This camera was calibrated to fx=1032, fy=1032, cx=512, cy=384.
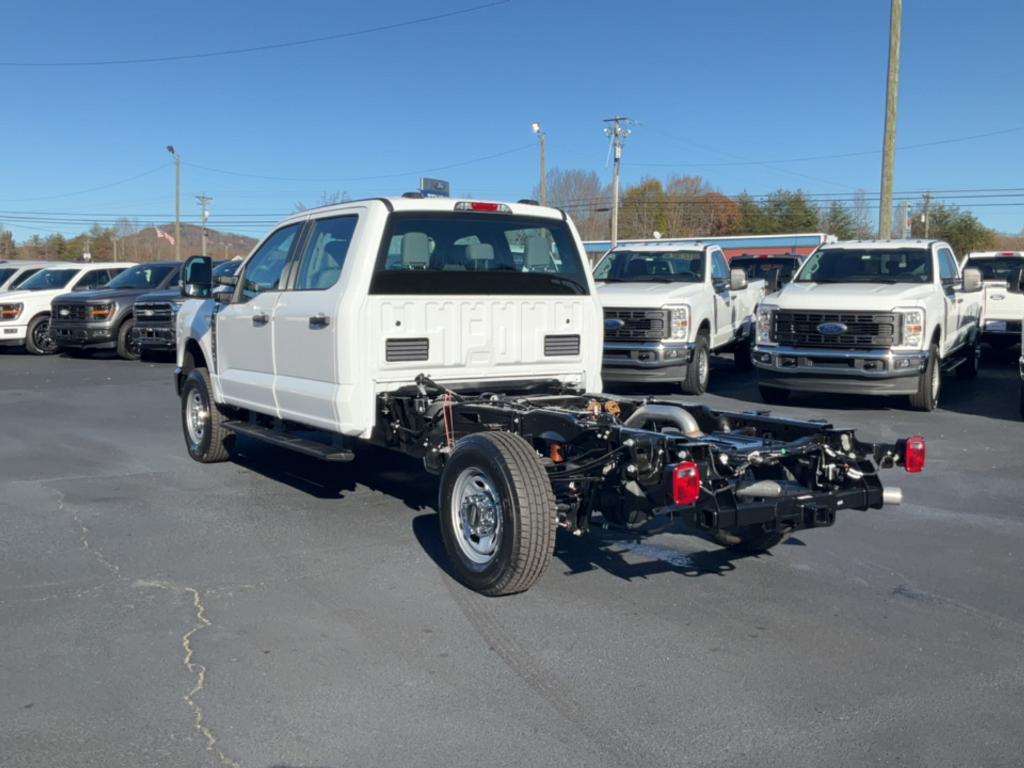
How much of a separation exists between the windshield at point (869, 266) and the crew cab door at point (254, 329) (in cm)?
820

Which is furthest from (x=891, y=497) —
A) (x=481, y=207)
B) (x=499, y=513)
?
(x=481, y=207)

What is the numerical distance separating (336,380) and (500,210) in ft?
5.73

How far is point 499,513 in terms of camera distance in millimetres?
5336

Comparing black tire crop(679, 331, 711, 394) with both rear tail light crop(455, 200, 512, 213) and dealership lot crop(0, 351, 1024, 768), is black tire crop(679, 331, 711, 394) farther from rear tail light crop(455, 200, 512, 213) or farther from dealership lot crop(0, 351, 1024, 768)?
rear tail light crop(455, 200, 512, 213)

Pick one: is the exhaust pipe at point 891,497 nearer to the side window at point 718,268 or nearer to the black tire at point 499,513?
the black tire at point 499,513

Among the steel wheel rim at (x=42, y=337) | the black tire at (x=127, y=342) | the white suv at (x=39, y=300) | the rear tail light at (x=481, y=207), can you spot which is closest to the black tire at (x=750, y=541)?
the rear tail light at (x=481, y=207)

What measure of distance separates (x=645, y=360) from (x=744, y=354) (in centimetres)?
433

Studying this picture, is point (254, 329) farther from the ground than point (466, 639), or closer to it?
farther from the ground

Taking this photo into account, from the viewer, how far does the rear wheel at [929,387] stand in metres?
12.4

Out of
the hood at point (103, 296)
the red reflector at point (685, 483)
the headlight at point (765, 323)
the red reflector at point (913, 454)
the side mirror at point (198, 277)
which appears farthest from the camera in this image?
the hood at point (103, 296)

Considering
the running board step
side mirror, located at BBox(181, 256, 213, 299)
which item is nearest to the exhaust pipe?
the running board step

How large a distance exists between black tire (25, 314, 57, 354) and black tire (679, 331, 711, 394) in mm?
13821

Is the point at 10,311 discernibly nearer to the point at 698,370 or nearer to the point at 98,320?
the point at 98,320

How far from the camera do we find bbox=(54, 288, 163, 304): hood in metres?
19.8
